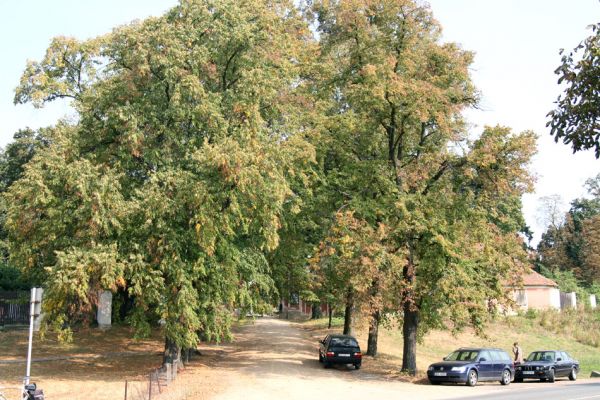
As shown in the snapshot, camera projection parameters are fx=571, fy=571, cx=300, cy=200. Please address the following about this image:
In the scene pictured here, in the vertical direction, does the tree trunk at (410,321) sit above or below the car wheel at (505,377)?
above

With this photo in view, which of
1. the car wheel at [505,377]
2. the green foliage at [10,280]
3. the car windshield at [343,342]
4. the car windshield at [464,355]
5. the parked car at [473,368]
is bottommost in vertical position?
the car wheel at [505,377]

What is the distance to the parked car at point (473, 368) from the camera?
73.8 ft

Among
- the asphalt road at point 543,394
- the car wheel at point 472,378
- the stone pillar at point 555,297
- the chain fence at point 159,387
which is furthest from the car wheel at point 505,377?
the stone pillar at point 555,297

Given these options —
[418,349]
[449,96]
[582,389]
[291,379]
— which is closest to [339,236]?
[291,379]

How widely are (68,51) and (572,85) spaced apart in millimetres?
27686

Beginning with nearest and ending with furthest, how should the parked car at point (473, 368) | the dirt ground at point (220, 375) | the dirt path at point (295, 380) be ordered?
the dirt path at point (295, 380), the dirt ground at point (220, 375), the parked car at point (473, 368)

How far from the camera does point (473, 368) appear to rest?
2275cm

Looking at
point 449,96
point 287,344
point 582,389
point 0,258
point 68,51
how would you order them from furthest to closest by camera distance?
point 0,258
point 287,344
point 68,51
point 449,96
point 582,389

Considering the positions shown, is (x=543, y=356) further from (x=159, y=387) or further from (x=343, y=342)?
(x=159, y=387)

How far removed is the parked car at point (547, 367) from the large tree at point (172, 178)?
12440 millimetres

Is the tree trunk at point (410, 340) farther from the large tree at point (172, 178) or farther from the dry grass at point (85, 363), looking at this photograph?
the dry grass at point (85, 363)

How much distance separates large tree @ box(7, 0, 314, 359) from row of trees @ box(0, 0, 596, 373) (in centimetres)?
8

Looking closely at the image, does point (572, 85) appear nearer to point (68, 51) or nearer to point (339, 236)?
point (339, 236)

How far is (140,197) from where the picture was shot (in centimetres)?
2206
